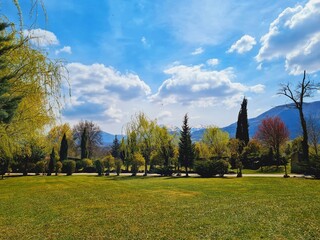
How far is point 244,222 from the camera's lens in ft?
33.3

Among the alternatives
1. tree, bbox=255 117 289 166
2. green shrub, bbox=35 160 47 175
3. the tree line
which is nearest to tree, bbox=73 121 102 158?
the tree line

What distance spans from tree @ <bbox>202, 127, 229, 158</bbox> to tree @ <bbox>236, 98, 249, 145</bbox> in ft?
12.0

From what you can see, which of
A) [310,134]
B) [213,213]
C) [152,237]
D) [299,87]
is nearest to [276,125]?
[310,134]

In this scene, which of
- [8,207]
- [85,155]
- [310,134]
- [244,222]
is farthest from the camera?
[85,155]

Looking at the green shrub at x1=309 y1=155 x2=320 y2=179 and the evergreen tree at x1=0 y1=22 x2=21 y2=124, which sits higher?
the evergreen tree at x1=0 y1=22 x2=21 y2=124

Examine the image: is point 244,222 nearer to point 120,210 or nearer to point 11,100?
point 120,210

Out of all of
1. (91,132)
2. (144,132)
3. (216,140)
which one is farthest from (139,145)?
(91,132)

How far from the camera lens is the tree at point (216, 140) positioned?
2456 inches

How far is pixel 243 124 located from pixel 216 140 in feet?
26.3

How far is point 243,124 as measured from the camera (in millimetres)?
60438

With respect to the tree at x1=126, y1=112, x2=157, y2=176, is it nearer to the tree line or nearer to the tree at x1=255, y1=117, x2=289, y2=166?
the tree line

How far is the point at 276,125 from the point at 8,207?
173 feet

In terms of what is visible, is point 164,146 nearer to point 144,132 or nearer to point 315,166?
point 144,132

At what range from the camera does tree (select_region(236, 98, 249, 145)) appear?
199ft
